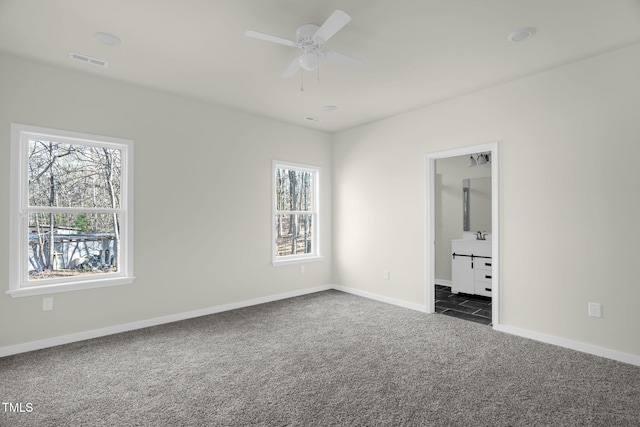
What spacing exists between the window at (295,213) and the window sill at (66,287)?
6.66 ft

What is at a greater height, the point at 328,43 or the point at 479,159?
the point at 328,43

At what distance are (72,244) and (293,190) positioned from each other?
2967mm

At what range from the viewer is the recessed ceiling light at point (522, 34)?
8.61 feet

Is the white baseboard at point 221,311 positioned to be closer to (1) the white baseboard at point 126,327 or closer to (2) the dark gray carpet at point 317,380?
(1) the white baseboard at point 126,327

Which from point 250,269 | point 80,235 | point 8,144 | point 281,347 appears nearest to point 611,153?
point 281,347

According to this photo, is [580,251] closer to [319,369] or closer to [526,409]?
[526,409]

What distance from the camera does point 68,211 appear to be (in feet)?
11.3

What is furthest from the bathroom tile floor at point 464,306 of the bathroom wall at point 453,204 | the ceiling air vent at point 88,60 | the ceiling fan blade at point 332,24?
the ceiling air vent at point 88,60

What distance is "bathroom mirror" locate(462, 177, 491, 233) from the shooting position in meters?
5.55

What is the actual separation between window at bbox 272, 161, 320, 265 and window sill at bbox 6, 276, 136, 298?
2.03m

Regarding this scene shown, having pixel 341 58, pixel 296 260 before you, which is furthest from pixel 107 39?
pixel 296 260

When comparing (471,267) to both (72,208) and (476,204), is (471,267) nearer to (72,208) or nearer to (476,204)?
(476,204)

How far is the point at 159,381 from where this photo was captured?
2.62 m

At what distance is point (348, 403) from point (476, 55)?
3043 millimetres
